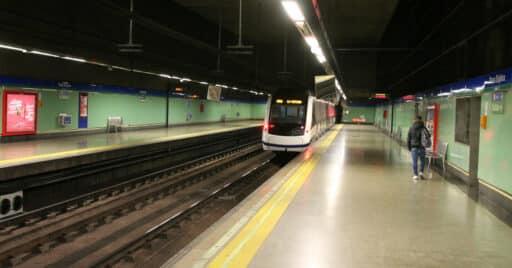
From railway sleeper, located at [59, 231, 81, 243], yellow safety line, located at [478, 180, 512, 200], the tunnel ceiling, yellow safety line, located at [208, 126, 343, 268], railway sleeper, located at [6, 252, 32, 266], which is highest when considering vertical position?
the tunnel ceiling

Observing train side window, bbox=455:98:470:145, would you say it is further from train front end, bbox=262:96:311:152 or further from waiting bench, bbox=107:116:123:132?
waiting bench, bbox=107:116:123:132

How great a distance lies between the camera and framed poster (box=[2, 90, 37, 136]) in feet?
44.4

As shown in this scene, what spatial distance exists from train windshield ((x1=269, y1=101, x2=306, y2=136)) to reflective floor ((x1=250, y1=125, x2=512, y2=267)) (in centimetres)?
678

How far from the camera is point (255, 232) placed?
544cm

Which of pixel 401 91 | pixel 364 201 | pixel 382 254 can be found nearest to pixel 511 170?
pixel 364 201

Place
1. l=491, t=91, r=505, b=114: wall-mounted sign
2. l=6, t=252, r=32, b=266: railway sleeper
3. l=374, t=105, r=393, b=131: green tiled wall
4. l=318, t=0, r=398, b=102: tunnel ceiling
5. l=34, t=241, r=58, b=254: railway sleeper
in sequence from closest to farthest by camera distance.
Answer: l=6, t=252, r=32, b=266: railway sleeper → l=491, t=91, r=505, b=114: wall-mounted sign → l=34, t=241, r=58, b=254: railway sleeper → l=318, t=0, r=398, b=102: tunnel ceiling → l=374, t=105, r=393, b=131: green tiled wall

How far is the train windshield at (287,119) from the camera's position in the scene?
16297 millimetres

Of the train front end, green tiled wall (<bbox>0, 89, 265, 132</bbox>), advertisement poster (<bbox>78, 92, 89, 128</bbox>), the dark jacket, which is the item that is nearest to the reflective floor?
the dark jacket

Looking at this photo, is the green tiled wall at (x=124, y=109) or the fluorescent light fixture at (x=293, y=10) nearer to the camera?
the fluorescent light fixture at (x=293, y=10)

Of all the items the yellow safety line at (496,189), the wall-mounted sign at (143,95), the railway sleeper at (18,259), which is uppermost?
the wall-mounted sign at (143,95)

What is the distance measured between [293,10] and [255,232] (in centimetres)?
382

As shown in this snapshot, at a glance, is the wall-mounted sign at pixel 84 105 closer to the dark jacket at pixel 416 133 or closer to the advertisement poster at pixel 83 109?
the advertisement poster at pixel 83 109

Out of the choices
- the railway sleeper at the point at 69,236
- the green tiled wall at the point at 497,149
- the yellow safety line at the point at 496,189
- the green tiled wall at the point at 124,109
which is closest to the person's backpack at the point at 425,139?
the green tiled wall at the point at 497,149

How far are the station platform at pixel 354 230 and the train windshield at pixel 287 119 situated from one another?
6.80m
